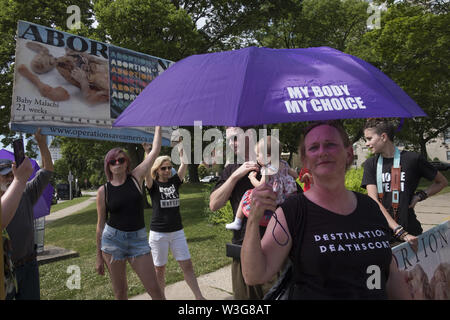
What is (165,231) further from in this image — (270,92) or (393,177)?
(270,92)

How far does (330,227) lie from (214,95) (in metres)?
0.96

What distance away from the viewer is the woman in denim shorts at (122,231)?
3.76m

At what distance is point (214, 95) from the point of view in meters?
1.81

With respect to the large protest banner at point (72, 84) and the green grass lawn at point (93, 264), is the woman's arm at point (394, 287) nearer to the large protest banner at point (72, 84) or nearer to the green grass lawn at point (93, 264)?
the large protest banner at point (72, 84)

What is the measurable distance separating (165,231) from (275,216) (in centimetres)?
315

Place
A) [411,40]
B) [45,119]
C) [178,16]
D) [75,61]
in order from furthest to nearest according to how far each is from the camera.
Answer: [411,40]
[178,16]
[75,61]
[45,119]

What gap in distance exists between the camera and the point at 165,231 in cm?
480

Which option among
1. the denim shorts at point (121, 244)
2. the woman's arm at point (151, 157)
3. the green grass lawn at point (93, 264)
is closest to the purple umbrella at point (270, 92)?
the woman's arm at point (151, 157)

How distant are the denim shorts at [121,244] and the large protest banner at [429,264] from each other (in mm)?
2580

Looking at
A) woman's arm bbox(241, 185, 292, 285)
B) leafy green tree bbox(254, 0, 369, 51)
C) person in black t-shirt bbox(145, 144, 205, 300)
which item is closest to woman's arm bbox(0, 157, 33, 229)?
woman's arm bbox(241, 185, 292, 285)

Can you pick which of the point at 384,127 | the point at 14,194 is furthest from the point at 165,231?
the point at 384,127

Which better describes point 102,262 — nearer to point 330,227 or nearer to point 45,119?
point 45,119
